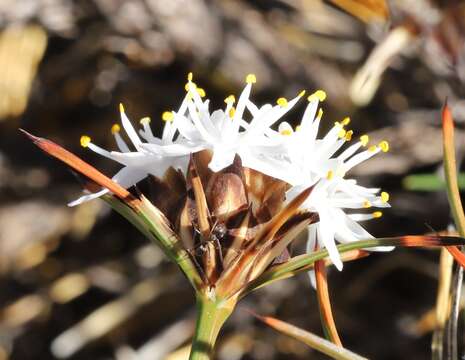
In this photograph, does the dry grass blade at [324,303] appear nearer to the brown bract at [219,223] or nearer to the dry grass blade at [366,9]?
the brown bract at [219,223]

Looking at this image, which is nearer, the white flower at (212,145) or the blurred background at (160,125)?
the white flower at (212,145)

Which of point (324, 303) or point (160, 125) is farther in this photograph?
point (160, 125)

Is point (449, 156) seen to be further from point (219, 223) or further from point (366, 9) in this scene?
point (366, 9)

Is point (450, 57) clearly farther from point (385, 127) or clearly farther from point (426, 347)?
point (426, 347)

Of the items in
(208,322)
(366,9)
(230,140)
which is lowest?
(208,322)

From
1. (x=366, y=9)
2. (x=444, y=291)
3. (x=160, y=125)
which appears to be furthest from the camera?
(x=160, y=125)

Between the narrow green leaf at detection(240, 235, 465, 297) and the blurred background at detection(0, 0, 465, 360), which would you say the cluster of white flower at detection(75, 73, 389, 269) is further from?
the blurred background at detection(0, 0, 465, 360)

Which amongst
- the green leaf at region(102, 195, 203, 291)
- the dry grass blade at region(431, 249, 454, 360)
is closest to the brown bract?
the green leaf at region(102, 195, 203, 291)

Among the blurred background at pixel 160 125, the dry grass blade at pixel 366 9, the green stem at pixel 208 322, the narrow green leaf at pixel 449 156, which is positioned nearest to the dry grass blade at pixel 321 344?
the green stem at pixel 208 322

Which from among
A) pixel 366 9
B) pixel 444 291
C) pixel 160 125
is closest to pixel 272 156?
pixel 444 291
